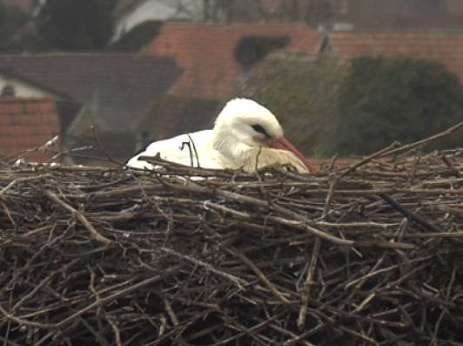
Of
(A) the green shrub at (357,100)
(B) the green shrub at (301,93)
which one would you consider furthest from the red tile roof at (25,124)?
(B) the green shrub at (301,93)

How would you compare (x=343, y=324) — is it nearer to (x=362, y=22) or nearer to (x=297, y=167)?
(x=297, y=167)

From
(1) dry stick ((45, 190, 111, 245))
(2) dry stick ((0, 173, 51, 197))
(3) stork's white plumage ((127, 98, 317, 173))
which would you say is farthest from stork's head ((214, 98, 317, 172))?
(1) dry stick ((45, 190, 111, 245))

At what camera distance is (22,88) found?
22.2 metres

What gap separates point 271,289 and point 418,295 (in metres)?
0.33

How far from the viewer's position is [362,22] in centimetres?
3222

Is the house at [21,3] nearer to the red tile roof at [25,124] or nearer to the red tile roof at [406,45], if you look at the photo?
the red tile roof at [406,45]

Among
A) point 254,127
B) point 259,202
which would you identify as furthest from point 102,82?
point 259,202

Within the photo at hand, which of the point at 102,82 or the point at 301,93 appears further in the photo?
the point at 102,82

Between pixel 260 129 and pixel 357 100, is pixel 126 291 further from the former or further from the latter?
pixel 357 100

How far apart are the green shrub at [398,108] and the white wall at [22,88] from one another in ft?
21.4

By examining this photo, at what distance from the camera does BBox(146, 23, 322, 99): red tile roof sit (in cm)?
2289

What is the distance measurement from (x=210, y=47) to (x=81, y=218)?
2127 centimetres

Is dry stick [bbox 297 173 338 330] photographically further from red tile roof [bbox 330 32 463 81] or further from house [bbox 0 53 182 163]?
red tile roof [bbox 330 32 463 81]

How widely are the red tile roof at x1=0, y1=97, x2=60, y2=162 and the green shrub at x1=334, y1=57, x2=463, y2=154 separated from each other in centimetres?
357
